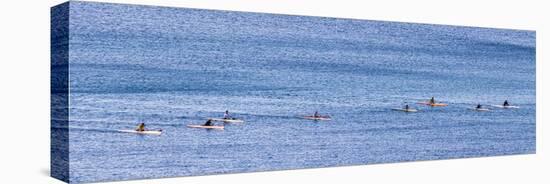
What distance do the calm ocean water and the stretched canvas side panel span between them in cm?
11

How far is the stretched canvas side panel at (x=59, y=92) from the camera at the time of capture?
7.85m

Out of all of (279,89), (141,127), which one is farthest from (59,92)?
(279,89)

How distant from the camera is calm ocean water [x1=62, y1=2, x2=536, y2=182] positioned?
314 inches

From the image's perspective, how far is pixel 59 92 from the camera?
8.05 meters

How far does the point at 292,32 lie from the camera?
905 centimetres

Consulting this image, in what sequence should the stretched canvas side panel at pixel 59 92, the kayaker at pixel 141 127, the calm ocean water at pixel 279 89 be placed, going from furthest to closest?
the kayaker at pixel 141 127 < the calm ocean water at pixel 279 89 < the stretched canvas side panel at pixel 59 92

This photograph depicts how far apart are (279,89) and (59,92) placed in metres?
2.26

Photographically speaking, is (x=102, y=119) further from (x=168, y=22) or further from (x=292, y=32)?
(x=292, y=32)

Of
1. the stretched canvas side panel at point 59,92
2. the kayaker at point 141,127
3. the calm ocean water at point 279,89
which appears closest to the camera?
the stretched canvas side panel at point 59,92

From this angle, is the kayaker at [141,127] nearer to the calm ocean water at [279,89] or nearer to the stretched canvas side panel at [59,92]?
the calm ocean water at [279,89]

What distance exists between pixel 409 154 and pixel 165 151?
121 inches

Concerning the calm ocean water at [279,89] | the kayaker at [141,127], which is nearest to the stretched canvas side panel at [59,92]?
the calm ocean water at [279,89]

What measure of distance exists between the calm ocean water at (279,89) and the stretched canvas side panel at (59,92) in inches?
4.5

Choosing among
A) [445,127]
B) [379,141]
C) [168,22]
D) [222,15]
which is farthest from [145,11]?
[445,127]
